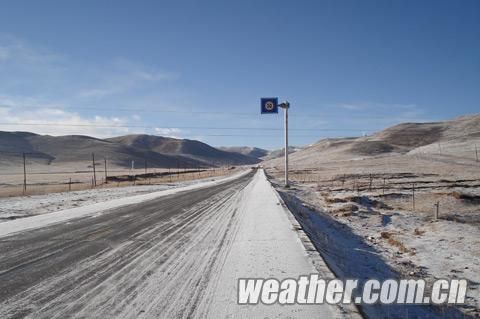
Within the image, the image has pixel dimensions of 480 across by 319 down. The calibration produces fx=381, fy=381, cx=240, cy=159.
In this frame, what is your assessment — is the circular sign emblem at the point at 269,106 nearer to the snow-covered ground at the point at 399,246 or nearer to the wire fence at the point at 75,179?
the wire fence at the point at 75,179

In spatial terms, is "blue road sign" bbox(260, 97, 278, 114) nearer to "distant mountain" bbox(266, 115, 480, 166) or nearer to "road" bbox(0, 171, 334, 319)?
"road" bbox(0, 171, 334, 319)

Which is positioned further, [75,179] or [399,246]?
[75,179]

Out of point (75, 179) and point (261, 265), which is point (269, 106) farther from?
point (75, 179)

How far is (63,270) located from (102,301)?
7.08ft

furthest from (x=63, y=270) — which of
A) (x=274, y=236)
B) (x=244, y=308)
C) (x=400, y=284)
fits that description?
(x=400, y=284)

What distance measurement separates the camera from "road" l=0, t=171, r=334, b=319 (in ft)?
17.0

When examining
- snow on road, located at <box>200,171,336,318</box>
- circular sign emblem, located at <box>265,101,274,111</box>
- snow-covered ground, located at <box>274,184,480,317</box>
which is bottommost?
snow-covered ground, located at <box>274,184,480,317</box>

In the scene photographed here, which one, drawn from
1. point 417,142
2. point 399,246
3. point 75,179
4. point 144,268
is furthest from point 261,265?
point 417,142

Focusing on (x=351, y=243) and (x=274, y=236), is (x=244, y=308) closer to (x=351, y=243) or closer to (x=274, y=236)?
(x=274, y=236)

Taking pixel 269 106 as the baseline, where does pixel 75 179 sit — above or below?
below

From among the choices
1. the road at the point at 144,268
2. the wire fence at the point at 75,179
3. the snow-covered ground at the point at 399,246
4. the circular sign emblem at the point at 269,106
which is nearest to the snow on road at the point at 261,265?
the road at the point at 144,268

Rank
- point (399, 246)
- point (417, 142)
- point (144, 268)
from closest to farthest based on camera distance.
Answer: point (144, 268) → point (399, 246) → point (417, 142)

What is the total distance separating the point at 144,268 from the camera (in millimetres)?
7277

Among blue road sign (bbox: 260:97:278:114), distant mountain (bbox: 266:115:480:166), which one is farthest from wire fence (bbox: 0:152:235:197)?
distant mountain (bbox: 266:115:480:166)
